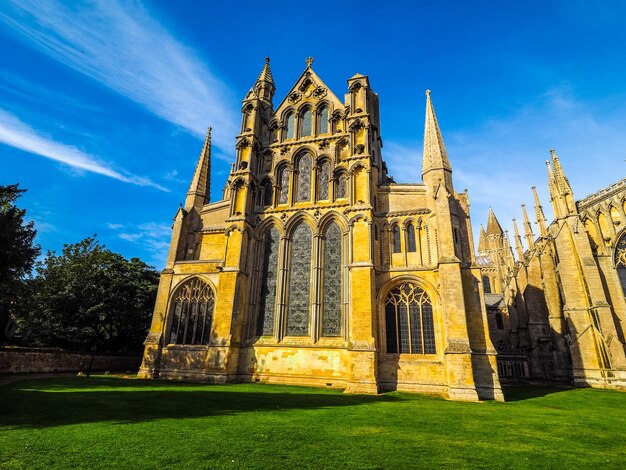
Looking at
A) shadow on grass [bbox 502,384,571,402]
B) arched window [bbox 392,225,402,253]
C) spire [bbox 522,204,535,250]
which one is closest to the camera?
shadow on grass [bbox 502,384,571,402]

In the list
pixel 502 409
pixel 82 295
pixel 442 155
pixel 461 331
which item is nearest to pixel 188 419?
pixel 502 409

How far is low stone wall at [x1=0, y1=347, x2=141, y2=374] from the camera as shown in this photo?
2256 centimetres

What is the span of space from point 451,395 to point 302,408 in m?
8.69

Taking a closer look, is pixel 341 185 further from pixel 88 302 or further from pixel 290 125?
pixel 88 302

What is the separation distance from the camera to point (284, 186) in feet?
85.0

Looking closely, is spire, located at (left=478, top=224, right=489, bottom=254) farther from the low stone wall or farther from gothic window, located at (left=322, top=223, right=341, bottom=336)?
the low stone wall

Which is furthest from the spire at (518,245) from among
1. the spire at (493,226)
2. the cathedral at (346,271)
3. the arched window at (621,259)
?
the spire at (493,226)

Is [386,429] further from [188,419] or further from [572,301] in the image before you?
[572,301]

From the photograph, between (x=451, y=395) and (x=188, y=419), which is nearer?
(x=188, y=419)

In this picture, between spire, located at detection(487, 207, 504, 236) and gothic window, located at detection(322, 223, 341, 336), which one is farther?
spire, located at detection(487, 207, 504, 236)

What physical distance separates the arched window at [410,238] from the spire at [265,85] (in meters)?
16.2

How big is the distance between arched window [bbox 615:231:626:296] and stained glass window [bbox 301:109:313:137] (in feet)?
87.0

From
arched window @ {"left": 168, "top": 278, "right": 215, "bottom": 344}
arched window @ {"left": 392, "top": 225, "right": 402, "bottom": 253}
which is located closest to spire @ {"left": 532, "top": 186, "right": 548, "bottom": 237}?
arched window @ {"left": 392, "top": 225, "right": 402, "bottom": 253}

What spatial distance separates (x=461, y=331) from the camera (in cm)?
1769
